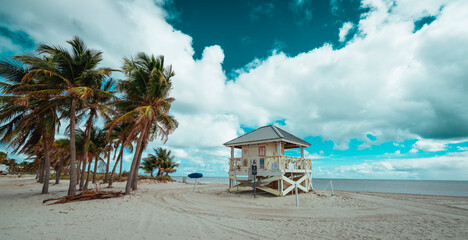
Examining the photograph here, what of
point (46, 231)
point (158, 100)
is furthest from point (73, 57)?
point (46, 231)

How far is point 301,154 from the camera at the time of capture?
18.0m

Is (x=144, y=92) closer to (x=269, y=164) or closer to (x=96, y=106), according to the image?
(x=96, y=106)

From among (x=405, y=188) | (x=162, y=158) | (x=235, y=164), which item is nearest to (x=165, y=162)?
(x=162, y=158)

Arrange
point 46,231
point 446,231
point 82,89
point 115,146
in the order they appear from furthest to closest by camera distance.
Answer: point 115,146, point 82,89, point 446,231, point 46,231

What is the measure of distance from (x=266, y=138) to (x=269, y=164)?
1.96 meters

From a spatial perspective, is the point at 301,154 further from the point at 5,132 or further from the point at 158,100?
the point at 5,132

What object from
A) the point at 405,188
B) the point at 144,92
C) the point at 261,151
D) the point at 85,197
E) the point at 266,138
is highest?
the point at 144,92

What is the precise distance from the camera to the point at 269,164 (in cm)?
1561

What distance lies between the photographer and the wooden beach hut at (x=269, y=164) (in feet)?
48.4

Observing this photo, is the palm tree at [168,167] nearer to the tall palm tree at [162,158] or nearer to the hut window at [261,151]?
the tall palm tree at [162,158]

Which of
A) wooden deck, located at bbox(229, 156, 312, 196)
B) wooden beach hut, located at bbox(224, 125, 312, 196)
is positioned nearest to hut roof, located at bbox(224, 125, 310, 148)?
wooden beach hut, located at bbox(224, 125, 312, 196)

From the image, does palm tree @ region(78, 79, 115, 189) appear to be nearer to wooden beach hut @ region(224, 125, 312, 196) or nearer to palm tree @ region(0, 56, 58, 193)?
palm tree @ region(0, 56, 58, 193)

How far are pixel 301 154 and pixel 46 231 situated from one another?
16537 millimetres

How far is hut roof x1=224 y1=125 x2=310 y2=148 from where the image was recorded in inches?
605
